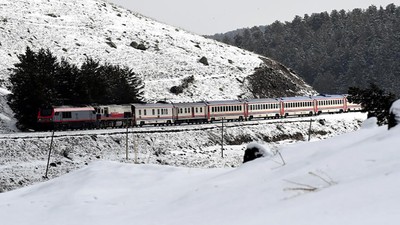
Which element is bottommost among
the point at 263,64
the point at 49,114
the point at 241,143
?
the point at 241,143

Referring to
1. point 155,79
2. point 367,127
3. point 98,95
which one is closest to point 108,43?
point 155,79

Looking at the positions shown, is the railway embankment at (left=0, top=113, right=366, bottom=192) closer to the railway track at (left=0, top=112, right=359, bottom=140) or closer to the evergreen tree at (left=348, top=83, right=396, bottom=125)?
the railway track at (left=0, top=112, right=359, bottom=140)

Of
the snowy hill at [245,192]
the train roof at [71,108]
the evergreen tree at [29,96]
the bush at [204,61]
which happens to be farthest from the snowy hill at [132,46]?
the snowy hill at [245,192]

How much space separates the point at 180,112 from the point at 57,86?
52.0 feet

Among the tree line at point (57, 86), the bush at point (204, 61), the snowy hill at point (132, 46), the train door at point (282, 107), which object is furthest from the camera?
the bush at point (204, 61)

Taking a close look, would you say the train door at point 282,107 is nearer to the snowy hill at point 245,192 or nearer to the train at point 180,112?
the train at point 180,112

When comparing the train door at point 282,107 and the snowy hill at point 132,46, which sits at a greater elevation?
the snowy hill at point 132,46

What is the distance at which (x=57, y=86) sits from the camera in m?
65.9

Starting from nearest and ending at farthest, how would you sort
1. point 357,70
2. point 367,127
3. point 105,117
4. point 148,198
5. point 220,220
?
1. point 220,220
2. point 148,198
3. point 367,127
4. point 105,117
5. point 357,70

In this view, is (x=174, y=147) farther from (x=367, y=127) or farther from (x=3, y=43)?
(x=3, y=43)

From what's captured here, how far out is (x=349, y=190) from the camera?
8.30m

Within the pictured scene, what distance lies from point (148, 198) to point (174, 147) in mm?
44549

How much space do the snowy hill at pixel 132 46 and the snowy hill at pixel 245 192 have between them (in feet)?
246

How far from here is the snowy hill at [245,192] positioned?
7762 millimetres
